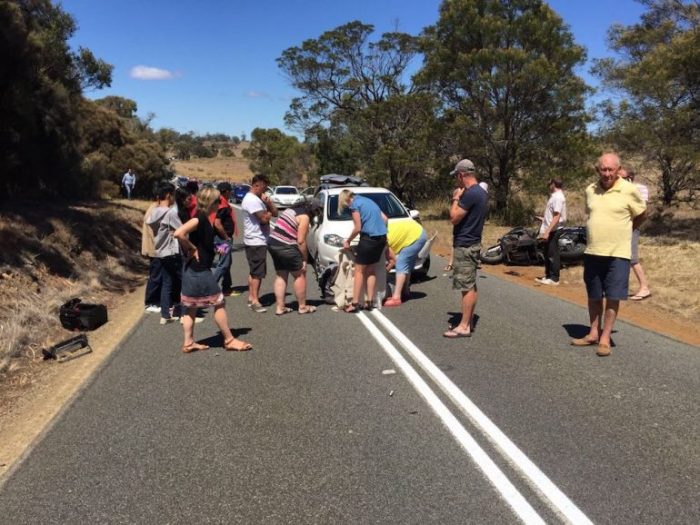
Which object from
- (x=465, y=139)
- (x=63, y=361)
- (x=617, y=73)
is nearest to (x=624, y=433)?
(x=63, y=361)

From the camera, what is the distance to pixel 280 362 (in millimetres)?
5676

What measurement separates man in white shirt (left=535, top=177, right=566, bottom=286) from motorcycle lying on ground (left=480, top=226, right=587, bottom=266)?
1.25 metres

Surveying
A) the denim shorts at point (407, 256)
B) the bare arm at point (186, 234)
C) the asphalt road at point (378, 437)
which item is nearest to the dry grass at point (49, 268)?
the asphalt road at point (378, 437)

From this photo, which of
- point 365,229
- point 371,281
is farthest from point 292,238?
point 371,281

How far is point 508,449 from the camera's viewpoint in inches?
146

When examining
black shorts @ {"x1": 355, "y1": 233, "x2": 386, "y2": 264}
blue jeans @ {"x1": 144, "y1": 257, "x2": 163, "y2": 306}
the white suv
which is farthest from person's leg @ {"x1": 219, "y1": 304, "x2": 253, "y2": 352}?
the white suv

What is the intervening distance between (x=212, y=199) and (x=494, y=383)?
323cm

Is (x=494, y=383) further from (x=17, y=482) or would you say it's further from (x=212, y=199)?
(x=17, y=482)

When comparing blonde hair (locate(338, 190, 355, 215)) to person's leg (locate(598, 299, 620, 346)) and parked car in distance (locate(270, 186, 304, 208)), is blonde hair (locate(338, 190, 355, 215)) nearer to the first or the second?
person's leg (locate(598, 299, 620, 346))

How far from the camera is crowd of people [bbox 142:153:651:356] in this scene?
5.59m

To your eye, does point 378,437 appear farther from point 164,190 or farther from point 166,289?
point 164,190

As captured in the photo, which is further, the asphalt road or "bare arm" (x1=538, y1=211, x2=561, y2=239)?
"bare arm" (x1=538, y1=211, x2=561, y2=239)

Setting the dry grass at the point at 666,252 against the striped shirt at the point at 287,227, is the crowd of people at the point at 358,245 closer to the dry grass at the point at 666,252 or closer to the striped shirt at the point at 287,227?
the striped shirt at the point at 287,227

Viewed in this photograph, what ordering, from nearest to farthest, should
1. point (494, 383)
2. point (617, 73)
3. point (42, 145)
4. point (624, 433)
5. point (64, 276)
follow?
point (624, 433) → point (494, 383) → point (64, 276) → point (42, 145) → point (617, 73)
